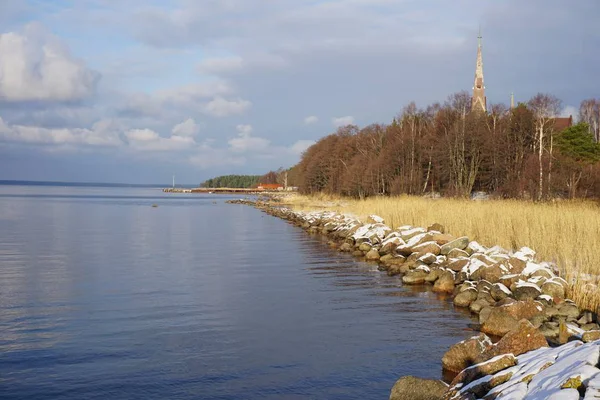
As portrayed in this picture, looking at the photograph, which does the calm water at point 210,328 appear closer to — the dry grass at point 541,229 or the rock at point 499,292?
the rock at point 499,292

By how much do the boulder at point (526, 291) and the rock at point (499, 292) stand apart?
27 centimetres

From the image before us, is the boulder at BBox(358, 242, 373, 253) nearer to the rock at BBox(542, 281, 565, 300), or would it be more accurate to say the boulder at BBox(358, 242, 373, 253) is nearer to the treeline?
the rock at BBox(542, 281, 565, 300)

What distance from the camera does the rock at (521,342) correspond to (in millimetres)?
8750

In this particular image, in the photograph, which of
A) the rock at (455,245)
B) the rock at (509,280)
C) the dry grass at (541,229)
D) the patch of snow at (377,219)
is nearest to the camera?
the dry grass at (541,229)

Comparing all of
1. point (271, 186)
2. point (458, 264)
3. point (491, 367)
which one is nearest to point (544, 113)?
point (458, 264)

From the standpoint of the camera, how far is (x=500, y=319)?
38.9 ft

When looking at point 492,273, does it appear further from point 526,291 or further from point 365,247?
point 365,247

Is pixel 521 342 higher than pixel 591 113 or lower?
lower

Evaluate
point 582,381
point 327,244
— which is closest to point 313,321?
point 582,381

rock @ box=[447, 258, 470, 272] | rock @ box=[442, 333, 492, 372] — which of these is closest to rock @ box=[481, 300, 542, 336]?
rock @ box=[442, 333, 492, 372]

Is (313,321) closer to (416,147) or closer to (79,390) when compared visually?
(79,390)

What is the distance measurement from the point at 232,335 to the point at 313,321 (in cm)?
218

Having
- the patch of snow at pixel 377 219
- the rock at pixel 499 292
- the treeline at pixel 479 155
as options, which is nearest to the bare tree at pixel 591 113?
the treeline at pixel 479 155

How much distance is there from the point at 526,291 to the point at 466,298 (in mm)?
1521
